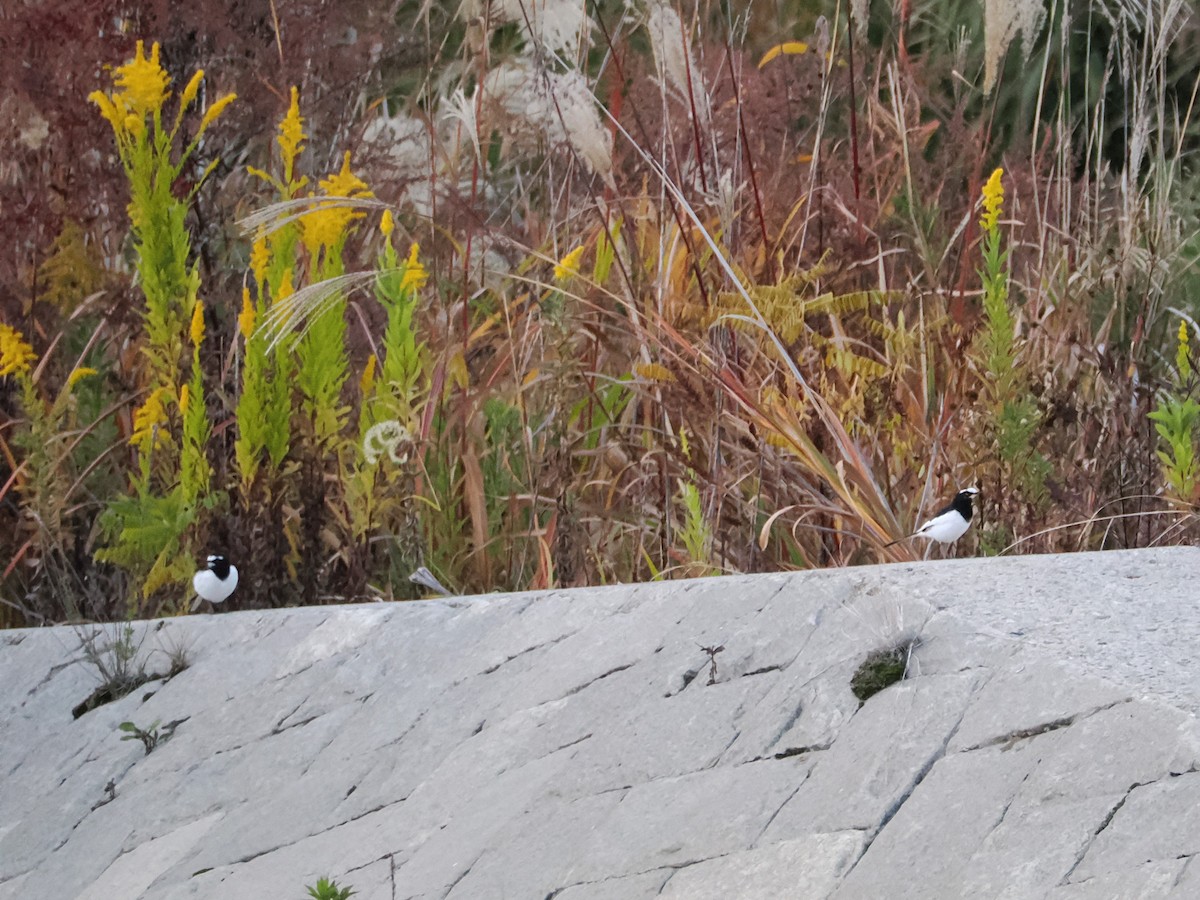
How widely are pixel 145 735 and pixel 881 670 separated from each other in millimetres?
1488

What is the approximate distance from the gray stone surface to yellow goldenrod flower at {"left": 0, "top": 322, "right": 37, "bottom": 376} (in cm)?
62

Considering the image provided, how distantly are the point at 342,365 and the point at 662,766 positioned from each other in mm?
1452

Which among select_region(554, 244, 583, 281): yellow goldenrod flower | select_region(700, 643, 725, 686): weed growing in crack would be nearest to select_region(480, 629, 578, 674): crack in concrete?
select_region(700, 643, 725, 686): weed growing in crack

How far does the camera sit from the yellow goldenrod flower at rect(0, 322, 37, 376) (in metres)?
3.46

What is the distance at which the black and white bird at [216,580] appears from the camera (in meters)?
3.21

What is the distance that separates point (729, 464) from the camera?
3252 millimetres

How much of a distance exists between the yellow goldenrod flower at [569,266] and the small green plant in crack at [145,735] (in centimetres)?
117

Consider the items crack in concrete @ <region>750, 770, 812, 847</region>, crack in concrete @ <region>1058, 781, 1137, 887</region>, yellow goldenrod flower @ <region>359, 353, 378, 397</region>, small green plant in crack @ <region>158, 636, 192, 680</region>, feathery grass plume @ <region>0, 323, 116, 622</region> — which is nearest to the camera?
crack in concrete @ <region>1058, 781, 1137, 887</region>

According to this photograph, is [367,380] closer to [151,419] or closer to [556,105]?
[151,419]

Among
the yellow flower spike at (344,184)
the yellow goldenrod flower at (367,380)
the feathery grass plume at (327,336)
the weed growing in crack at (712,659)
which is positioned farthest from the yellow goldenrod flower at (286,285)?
the weed growing in crack at (712,659)

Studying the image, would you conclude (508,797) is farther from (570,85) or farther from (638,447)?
(570,85)

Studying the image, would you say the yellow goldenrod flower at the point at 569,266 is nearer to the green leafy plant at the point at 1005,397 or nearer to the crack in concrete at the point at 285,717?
the green leafy plant at the point at 1005,397

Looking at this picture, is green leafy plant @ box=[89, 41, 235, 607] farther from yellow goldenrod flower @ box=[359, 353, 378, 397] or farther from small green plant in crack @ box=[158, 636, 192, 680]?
yellow goldenrod flower @ box=[359, 353, 378, 397]

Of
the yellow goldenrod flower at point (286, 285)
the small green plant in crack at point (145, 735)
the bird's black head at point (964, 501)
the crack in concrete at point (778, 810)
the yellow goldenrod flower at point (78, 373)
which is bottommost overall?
the small green plant in crack at point (145, 735)
